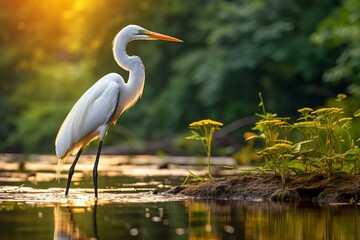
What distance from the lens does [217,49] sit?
33031 millimetres

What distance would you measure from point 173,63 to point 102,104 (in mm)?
24894

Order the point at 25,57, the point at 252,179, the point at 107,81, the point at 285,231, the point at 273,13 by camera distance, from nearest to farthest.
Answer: the point at 285,231 → the point at 252,179 → the point at 107,81 → the point at 273,13 → the point at 25,57

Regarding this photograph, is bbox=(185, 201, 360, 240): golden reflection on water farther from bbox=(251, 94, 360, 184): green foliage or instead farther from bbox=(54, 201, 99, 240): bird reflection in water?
bbox=(54, 201, 99, 240): bird reflection in water

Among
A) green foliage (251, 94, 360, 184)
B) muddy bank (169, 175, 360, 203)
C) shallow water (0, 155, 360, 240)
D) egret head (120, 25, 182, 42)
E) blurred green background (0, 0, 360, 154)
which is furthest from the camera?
blurred green background (0, 0, 360, 154)

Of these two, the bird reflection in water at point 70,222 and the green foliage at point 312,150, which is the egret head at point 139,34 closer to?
the green foliage at point 312,150

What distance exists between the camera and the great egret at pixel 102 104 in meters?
11.1

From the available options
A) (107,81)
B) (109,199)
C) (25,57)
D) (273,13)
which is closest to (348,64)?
(273,13)

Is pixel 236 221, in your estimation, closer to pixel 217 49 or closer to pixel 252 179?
pixel 252 179

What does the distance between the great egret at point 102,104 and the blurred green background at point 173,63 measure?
1577 cm

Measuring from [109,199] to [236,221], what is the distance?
7.91 ft

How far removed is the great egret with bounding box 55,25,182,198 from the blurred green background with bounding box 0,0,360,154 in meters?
15.8

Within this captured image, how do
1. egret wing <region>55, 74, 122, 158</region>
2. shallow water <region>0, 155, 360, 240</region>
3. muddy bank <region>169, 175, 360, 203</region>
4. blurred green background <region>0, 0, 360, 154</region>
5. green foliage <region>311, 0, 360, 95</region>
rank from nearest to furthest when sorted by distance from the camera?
shallow water <region>0, 155, 360, 240</region> < muddy bank <region>169, 175, 360, 203</region> < egret wing <region>55, 74, 122, 158</region> < green foliage <region>311, 0, 360, 95</region> < blurred green background <region>0, 0, 360, 154</region>

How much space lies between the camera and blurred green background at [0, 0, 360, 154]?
31.5m

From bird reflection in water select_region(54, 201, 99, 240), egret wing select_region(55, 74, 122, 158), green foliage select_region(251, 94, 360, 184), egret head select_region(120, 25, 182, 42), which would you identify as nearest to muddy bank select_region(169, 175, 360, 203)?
green foliage select_region(251, 94, 360, 184)
